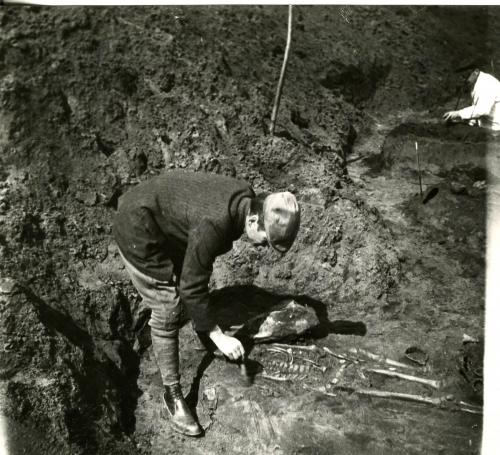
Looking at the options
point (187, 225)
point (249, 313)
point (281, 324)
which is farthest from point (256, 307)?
point (187, 225)

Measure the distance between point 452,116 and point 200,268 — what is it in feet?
16.9

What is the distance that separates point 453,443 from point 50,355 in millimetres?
2626

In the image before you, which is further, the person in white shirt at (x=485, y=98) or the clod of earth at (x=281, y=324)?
the person in white shirt at (x=485, y=98)

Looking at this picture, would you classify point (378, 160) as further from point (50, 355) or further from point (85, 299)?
point (50, 355)

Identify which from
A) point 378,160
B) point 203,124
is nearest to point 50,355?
point 203,124

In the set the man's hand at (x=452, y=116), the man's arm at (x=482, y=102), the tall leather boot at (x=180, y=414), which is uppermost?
the man's arm at (x=482, y=102)

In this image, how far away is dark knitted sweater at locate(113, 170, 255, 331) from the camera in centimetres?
293

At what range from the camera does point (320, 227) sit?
16.9 ft

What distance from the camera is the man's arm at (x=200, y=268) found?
9.57ft

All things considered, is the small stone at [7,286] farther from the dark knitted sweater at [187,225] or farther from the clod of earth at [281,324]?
the clod of earth at [281,324]

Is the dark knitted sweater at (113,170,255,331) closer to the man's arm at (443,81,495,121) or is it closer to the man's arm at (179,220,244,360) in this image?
the man's arm at (179,220,244,360)

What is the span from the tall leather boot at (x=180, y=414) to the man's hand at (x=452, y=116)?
493 centimetres

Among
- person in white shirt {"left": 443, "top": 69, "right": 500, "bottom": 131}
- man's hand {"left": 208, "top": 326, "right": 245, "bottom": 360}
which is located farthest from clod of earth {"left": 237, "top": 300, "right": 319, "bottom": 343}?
person in white shirt {"left": 443, "top": 69, "right": 500, "bottom": 131}

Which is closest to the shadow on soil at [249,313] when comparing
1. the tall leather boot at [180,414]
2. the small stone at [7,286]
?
the tall leather boot at [180,414]
